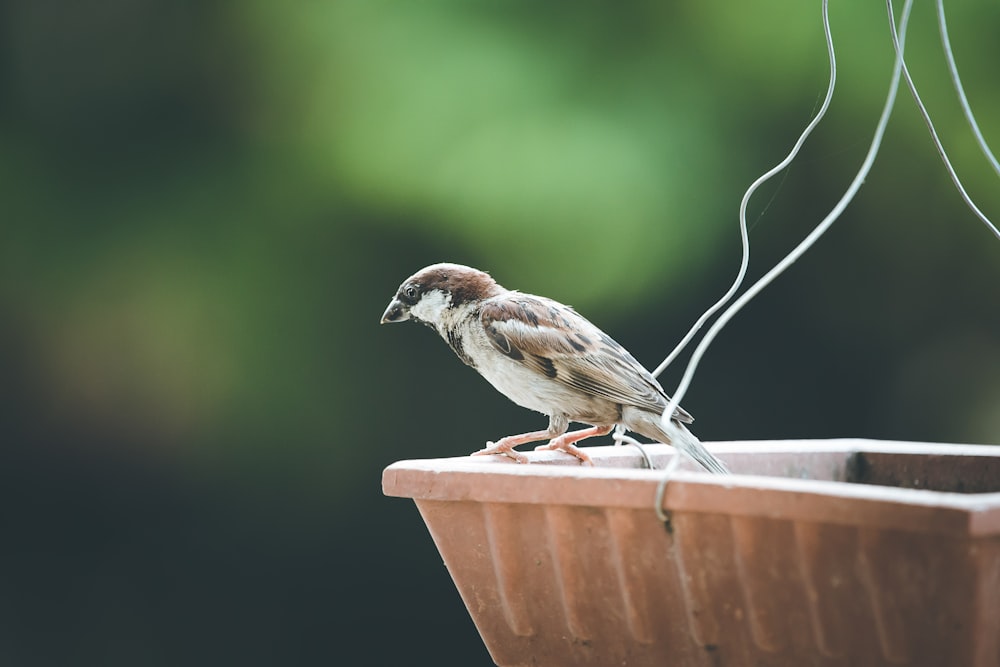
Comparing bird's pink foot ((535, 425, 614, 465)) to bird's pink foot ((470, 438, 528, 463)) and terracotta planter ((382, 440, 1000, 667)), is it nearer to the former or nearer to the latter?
bird's pink foot ((470, 438, 528, 463))

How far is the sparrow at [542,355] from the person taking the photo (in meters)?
2.07

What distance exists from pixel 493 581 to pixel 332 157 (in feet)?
7.01

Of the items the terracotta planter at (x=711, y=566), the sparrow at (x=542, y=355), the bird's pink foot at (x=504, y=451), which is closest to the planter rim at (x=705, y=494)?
the terracotta planter at (x=711, y=566)

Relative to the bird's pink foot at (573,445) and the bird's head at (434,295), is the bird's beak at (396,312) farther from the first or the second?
the bird's pink foot at (573,445)

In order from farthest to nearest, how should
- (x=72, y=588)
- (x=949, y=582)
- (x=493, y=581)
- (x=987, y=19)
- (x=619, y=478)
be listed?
(x=72, y=588), (x=987, y=19), (x=493, y=581), (x=619, y=478), (x=949, y=582)

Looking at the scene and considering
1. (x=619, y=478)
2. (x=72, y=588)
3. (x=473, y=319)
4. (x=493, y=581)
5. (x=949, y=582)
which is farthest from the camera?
(x=72, y=588)

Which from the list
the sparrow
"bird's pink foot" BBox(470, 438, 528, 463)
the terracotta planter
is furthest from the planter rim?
the sparrow

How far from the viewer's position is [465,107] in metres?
3.26

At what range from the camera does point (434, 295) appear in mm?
2162

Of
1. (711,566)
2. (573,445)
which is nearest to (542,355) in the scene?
(573,445)

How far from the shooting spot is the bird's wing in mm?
2068

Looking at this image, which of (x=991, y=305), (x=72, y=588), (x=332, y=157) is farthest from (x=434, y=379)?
(x=991, y=305)

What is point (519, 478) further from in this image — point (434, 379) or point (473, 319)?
point (434, 379)

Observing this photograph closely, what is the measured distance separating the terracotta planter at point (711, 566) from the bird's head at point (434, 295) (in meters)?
0.72
